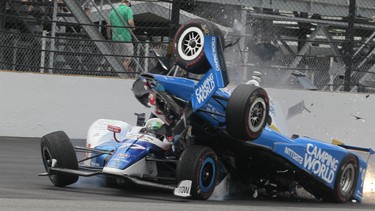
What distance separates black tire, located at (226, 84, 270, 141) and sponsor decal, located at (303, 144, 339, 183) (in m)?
0.88

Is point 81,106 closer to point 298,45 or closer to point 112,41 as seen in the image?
point 112,41

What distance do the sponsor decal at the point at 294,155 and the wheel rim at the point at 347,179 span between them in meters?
0.62

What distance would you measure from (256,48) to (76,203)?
23.1 feet

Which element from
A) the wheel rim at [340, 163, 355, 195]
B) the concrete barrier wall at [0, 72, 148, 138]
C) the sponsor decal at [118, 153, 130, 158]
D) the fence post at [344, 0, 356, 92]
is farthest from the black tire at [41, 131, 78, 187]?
the fence post at [344, 0, 356, 92]

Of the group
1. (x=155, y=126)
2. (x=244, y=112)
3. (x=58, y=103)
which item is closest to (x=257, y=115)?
(x=244, y=112)

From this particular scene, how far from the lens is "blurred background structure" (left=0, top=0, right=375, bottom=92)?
12.9 m

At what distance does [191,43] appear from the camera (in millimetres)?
7508

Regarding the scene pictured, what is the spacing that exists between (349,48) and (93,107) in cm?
407

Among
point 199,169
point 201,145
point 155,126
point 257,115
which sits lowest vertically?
point 199,169

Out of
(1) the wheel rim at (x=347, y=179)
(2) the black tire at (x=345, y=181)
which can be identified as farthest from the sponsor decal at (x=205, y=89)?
(1) the wheel rim at (x=347, y=179)

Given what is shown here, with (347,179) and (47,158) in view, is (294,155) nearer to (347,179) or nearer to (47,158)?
(347,179)

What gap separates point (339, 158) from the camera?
8227 mm

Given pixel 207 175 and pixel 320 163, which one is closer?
pixel 207 175

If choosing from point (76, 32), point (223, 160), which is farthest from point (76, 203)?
point (76, 32)
